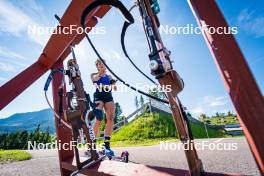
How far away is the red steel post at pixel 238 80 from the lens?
771 millimetres

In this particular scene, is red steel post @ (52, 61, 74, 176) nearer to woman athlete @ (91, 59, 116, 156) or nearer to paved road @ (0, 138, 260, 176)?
woman athlete @ (91, 59, 116, 156)

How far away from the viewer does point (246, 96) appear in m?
0.81

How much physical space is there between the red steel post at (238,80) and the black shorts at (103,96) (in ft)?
11.0

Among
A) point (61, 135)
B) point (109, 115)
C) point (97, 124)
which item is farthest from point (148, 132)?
point (61, 135)

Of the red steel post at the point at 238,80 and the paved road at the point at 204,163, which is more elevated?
the red steel post at the point at 238,80

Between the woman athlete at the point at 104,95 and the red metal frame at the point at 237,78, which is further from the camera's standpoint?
the woman athlete at the point at 104,95

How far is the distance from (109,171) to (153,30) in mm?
1105

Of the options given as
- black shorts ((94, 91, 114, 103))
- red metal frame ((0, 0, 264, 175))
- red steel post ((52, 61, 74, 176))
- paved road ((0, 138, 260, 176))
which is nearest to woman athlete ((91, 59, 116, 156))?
black shorts ((94, 91, 114, 103))

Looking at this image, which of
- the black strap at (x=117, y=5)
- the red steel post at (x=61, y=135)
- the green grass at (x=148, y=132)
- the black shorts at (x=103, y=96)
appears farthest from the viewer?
the green grass at (x=148, y=132)

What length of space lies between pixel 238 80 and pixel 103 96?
11.4 ft

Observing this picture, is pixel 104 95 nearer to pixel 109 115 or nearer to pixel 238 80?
pixel 109 115

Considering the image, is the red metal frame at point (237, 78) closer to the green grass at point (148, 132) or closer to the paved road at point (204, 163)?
the paved road at point (204, 163)

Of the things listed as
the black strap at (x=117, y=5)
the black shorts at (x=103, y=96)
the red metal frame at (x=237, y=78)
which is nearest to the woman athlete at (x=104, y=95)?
the black shorts at (x=103, y=96)

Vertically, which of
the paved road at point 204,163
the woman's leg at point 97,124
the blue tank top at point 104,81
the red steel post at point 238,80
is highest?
the blue tank top at point 104,81
